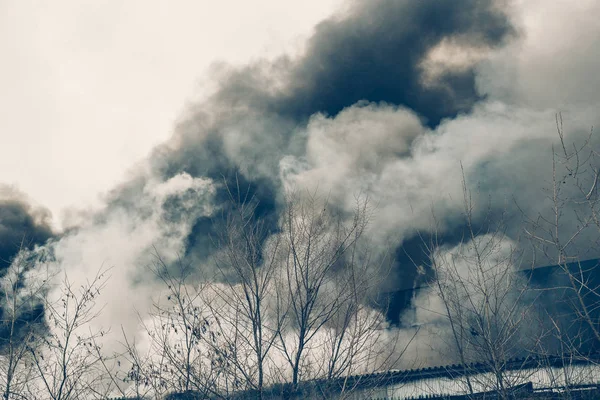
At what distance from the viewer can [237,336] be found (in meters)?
8.31

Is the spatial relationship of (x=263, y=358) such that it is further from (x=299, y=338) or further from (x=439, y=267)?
(x=439, y=267)

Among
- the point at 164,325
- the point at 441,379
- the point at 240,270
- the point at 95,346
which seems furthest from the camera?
the point at 441,379

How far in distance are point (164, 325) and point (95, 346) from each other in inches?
81.8

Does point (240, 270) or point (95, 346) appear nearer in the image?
point (240, 270)

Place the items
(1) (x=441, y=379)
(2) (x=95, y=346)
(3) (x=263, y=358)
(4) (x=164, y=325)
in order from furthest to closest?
(1) (x=441, y=379)
(2) (x=95, y=346)
(4) (x=164, y=325)
(3) (x=263, y=358)

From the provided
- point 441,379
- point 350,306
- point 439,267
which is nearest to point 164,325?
point 350,306

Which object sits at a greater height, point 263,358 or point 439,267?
point 439,267

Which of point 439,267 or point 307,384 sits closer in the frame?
point 307,384

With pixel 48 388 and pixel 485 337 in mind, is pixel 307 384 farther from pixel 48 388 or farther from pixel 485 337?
pixel 48 388

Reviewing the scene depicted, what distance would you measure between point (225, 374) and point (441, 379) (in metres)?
8.22

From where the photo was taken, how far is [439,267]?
9844mm

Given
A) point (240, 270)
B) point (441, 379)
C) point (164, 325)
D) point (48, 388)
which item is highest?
point (240, 270)

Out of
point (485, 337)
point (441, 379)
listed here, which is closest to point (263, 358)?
point (485, 337)

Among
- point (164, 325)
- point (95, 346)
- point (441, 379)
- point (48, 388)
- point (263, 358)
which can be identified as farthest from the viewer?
point (441, 379)
